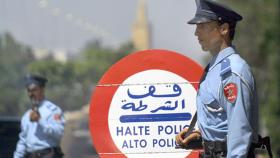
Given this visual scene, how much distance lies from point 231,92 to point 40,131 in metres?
3.89

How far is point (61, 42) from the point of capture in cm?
2944

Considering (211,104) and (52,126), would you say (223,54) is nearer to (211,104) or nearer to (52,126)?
(211,104)

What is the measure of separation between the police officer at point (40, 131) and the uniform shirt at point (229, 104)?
3.53 meters

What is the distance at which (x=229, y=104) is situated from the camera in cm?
439

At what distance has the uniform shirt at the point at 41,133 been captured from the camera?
8.03 meters

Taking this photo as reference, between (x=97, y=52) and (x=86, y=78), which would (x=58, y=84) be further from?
(x=97, y=52)

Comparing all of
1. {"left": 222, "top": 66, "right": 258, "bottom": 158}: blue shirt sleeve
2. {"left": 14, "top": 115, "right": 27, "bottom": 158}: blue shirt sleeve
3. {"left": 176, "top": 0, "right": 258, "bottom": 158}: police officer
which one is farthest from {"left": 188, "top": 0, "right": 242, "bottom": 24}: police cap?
{"left": 14, "top": 115, "right": 27, "bottom": 158}: blue shirt sleeve

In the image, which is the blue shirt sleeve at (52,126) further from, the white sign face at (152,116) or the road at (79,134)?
the road at (79,134)

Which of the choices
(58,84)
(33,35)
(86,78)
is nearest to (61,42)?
(33,35)

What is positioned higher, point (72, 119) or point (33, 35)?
point (33, 35)

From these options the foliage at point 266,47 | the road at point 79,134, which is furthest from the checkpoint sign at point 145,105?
the foliage at point 266,47

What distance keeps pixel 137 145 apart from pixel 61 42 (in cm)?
2412

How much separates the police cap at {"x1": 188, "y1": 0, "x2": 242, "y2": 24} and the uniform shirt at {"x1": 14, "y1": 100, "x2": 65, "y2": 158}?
3539 millimetres

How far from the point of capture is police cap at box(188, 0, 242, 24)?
4625 mm
